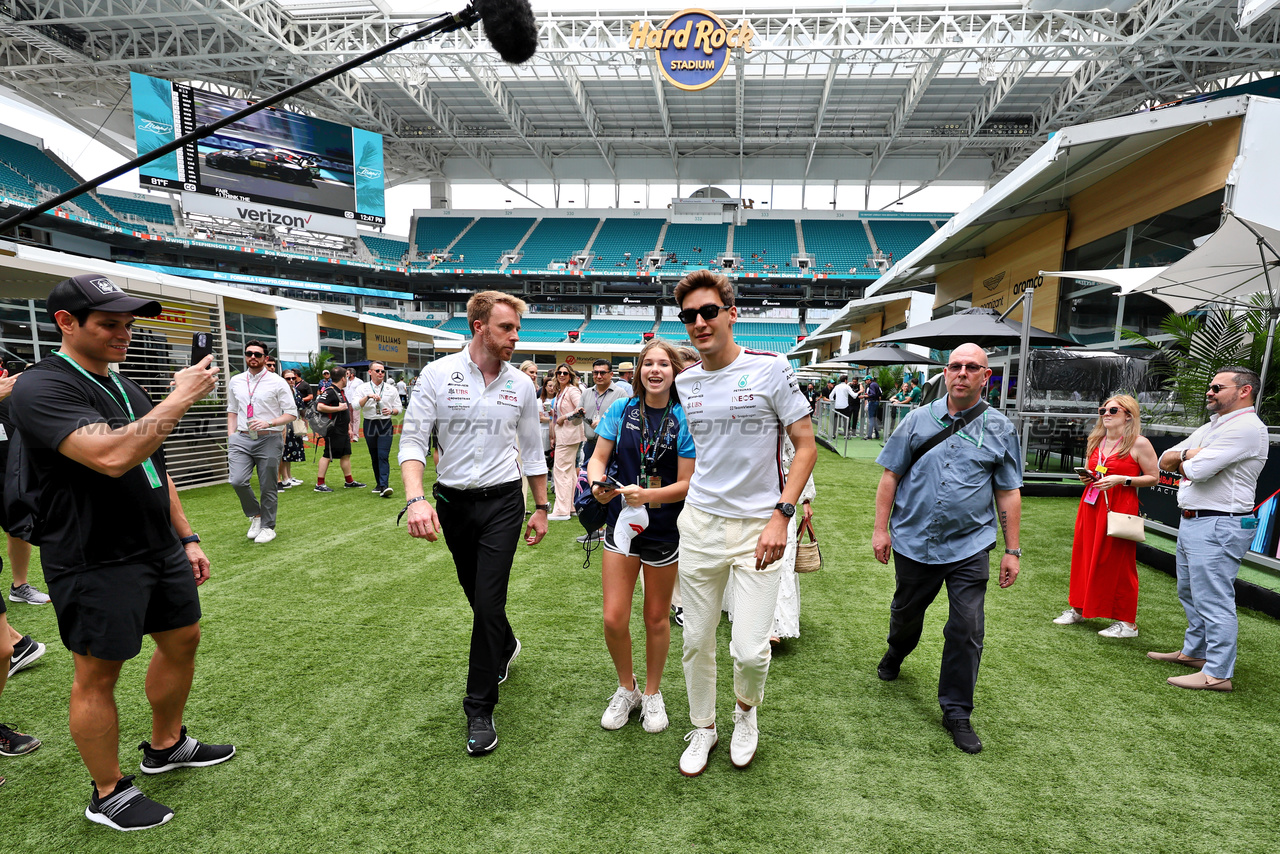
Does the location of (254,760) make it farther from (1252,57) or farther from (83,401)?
(1252,57)

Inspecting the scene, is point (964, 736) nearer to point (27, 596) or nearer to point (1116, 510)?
point (1116, 510)

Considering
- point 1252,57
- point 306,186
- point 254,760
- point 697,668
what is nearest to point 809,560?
point 697,668

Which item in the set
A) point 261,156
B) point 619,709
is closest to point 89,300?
point 619,709

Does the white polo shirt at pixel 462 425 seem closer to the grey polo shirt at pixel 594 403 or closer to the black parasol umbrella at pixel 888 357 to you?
the grey polo shirt at pixel 594 403

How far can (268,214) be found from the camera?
24.1m

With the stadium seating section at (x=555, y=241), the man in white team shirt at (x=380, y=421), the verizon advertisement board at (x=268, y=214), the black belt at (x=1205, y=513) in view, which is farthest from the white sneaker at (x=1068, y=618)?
the stadium seating section at (x=555, y=241)

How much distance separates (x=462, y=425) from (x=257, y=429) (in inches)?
160

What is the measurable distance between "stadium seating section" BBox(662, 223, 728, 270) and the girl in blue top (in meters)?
38.0

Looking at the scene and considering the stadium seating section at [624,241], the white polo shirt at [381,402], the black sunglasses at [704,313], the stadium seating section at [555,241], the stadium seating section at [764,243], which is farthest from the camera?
the stadium seating section at [555,241]

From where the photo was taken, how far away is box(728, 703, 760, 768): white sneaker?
239cm

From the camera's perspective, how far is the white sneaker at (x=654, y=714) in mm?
2654

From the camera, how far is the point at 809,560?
326 centimetres

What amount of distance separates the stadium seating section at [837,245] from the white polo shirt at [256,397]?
122ft

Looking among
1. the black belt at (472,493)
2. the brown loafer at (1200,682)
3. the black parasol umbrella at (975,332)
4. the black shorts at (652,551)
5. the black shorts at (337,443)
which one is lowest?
the brown loafer at (1200,682)
